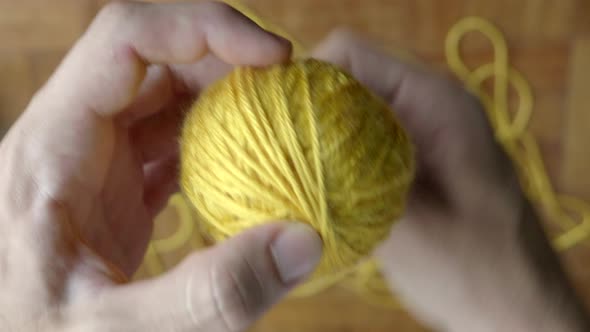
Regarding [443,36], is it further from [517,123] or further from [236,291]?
Answer: [236,291]

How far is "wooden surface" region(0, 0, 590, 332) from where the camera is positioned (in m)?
0.91

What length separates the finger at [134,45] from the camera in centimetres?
56

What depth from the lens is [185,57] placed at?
1.92 ft

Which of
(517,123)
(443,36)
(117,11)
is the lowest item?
(517,123)

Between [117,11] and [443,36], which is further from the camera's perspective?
[443,36]

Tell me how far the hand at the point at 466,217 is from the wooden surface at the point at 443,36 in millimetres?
272

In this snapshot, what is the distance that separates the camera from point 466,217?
64cm

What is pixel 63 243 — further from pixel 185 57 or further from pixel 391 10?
pixel 391 10

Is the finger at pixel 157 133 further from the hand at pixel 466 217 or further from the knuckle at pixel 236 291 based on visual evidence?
the knuckle at pixel 236 291

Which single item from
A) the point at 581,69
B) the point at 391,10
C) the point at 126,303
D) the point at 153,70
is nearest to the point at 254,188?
the point at 126,303

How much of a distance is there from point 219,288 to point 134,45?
28 cm

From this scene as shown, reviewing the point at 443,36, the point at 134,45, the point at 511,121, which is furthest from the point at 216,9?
the point at 511,121

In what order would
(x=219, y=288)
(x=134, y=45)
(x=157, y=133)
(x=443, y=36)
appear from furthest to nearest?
(x=443, y=36), (x=157, y=133), (x=134, y=45), (x=219, y=288)

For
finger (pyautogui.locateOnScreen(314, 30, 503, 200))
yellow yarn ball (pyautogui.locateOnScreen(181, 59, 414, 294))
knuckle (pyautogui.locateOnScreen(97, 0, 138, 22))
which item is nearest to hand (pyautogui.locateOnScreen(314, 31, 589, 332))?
finger (pyautogui.locateOnScreen(314, 30, 503, 200))
